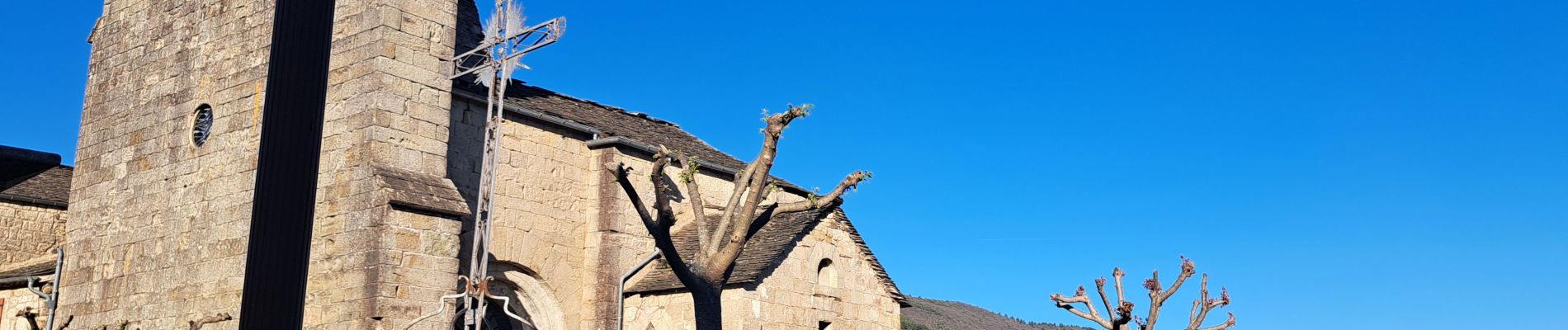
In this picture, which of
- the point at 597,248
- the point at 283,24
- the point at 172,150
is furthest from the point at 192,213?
the point at 597,248

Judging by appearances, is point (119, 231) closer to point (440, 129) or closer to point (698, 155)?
point (440, 129)

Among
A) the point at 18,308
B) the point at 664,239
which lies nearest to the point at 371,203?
the point at 664,239

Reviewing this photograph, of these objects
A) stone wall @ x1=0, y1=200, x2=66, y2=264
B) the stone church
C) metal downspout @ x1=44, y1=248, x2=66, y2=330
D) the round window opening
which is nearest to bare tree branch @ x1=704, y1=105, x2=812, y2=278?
the stone church

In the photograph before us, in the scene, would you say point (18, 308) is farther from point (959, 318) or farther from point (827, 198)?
point (959, 318)

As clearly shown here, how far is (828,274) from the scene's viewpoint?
19953 mm

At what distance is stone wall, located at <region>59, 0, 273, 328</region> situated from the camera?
15.4m

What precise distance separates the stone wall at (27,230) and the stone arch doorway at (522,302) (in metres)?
6.53

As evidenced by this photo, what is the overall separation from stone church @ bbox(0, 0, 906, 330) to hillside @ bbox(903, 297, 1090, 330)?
59256mm

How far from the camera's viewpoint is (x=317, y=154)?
15.0 meters

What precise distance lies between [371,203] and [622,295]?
18.2ft

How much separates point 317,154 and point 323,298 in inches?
73.8

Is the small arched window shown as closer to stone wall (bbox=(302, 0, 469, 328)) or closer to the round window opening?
stone wall (bbox=(302, 0, 469, 328))

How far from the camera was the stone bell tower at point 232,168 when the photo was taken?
45.8ft

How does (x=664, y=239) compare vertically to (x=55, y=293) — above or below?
above
